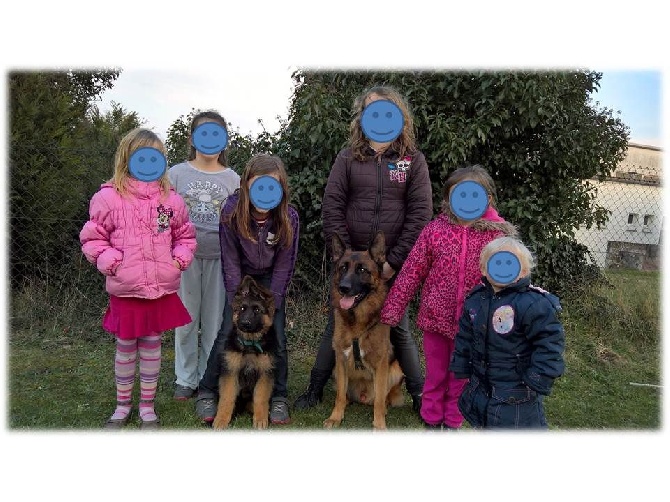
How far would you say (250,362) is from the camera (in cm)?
449

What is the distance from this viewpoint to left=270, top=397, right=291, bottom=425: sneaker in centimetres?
463

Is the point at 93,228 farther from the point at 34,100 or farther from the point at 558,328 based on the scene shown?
the point at 34,100

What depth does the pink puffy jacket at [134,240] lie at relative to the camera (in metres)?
4.12

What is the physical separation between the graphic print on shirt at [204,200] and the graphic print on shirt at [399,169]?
153 cm

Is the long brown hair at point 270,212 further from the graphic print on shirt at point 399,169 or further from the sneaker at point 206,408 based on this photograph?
the sneaker at point 206,408

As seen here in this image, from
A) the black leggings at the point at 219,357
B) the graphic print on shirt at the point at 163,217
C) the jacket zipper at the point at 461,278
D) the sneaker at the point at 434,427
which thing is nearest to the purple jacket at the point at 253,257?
the black leggings at the point at 219,357

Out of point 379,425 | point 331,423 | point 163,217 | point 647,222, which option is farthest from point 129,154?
point 647,222

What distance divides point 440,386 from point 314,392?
4.09 ft

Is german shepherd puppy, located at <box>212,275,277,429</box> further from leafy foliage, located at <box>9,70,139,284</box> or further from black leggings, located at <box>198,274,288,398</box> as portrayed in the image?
leafy foliage, located at <box>9,70,139,284</box>

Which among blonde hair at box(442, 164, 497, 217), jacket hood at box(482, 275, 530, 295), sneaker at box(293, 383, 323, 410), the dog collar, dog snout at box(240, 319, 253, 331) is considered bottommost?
sneaker at box(293, 383, 323, 410)

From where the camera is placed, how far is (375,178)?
14.8ft

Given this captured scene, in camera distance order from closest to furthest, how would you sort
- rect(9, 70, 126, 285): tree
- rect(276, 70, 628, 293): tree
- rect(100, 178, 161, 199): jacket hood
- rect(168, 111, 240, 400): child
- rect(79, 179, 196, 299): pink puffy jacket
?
→ rect(79, 179, 196, 299): pink puffy jacket → rect(100, 178, 161, 199): jacket hood → rect(168, 111, 240, 400): child → rect(276, 70, 628, 293): tree → rect(9, 70, 126, 285): tree
